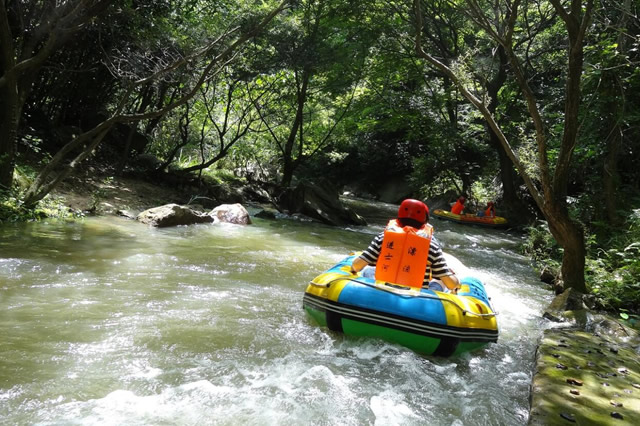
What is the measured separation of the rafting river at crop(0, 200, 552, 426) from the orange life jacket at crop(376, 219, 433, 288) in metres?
0.69

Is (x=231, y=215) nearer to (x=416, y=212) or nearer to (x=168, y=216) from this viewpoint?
(x=168, y=216)

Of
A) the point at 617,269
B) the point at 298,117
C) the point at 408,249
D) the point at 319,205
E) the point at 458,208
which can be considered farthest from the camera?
the point at 458,208

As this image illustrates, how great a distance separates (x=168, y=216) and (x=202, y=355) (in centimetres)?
652

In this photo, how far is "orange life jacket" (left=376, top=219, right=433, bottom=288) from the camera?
422 centimetres

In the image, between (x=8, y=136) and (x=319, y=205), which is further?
(x=319, y=205)

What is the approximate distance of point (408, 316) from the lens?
3844mm

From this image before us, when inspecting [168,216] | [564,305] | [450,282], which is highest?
[450,282]

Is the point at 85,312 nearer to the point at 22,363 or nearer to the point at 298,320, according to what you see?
the point at 22,363

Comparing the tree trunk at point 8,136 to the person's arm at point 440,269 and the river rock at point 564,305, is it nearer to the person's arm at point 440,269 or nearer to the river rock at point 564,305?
the person's arm at point 440,269

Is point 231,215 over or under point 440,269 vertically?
under

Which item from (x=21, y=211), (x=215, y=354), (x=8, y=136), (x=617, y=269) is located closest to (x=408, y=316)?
(x=215, y=354)

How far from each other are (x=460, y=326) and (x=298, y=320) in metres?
1.64

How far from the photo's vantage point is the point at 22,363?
10.00ft

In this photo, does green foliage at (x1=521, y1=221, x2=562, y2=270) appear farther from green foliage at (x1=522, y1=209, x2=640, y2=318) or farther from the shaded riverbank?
the shaded riverbank
